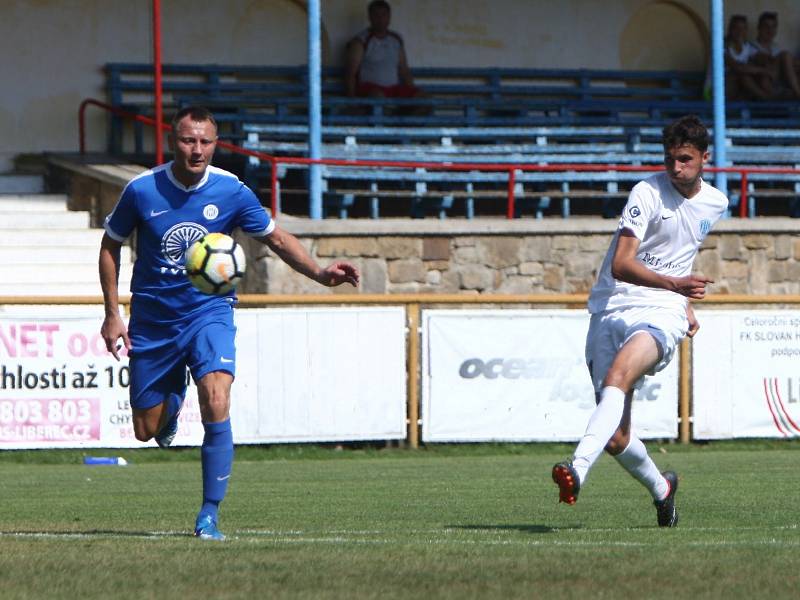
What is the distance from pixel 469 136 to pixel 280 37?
397cm

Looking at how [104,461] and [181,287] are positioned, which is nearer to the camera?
[181,287]

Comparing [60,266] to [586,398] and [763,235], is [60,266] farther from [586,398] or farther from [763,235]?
[763,235]

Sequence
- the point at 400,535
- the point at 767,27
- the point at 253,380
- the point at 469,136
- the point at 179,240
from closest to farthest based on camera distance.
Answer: the point at 400,535 → the point at 179,240 → the point at 253,380 → the point at 469,136 → the point at 767,27

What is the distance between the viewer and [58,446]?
593 inches

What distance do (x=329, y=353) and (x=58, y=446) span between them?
2.69 metres

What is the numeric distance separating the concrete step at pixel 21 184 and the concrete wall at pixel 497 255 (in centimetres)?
458

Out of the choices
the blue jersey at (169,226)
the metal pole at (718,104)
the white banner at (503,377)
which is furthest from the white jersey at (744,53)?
the blue jersey at (169,226)

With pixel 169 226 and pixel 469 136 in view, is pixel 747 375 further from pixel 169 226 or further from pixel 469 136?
pixel 169 226

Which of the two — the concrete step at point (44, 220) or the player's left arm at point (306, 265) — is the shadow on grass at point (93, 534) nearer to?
the player's left arm at point (306, 265)

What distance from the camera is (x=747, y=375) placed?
16.3 meters

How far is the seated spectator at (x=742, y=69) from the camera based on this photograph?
926 inches

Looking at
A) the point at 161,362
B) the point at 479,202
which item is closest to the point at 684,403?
the point at 479,202

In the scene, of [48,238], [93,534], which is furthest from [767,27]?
[93,534]

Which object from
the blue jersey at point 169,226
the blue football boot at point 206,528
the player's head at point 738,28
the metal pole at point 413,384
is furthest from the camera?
the player's head at point 738,28
